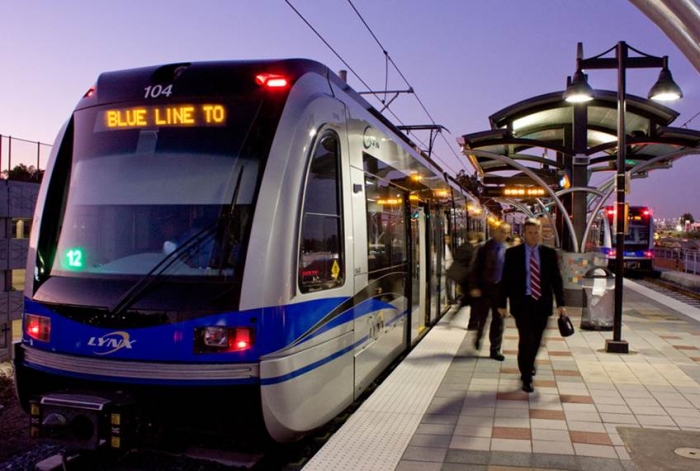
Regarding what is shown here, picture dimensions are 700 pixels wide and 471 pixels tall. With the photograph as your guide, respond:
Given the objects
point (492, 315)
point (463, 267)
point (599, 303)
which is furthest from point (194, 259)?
point (599, 303)

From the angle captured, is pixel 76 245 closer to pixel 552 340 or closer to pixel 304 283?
pixel 304 283

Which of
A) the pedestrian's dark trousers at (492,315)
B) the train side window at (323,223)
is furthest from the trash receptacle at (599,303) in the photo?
the train side window at (323,223)

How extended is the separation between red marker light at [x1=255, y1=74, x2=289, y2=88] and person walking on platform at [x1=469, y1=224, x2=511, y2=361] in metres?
4.82

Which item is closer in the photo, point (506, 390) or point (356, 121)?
point (356, 121)

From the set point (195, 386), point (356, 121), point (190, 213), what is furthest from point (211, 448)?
point (356, 121)

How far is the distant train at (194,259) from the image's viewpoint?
14.4ft

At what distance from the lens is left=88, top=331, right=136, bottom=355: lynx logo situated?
14.7 ft

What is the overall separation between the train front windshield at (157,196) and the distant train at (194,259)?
11 mm

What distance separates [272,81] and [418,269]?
199 inches

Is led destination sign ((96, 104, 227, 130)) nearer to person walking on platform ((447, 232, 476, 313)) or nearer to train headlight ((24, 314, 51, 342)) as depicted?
train headlight ((24, 314, 51, 342))

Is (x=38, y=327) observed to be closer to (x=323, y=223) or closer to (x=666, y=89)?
(x=323, y=223)

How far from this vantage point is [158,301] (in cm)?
448

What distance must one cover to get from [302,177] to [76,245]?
182 cm

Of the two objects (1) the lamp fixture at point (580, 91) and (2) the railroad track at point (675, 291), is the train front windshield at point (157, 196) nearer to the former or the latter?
(1) the lamp fixture at point (580, 91)
